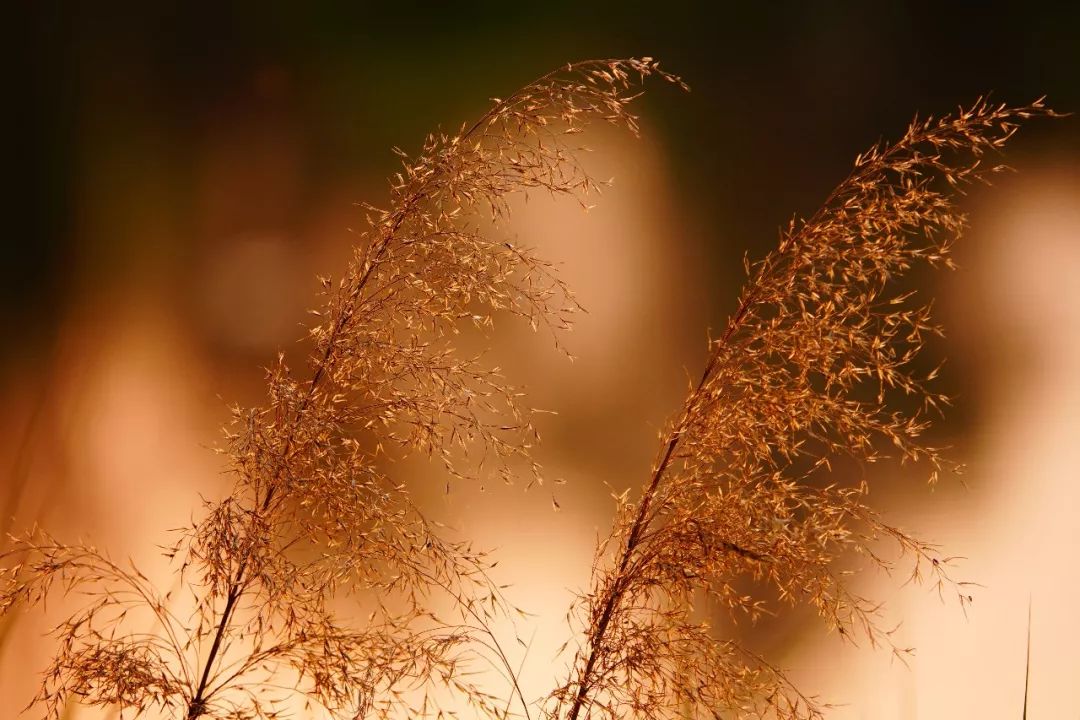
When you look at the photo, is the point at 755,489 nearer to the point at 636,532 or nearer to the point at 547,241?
the point at 636,532

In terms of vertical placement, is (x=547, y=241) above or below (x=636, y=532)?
above

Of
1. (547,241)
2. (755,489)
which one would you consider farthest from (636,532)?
(547,241)

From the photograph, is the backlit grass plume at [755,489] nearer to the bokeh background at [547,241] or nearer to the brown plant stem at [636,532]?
the brown plant stem at [636,532]

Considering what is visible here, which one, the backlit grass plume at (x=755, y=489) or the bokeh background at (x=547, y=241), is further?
the bokeh background at (x=547, y=241)

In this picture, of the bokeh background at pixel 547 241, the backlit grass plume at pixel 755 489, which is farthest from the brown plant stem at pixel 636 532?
the bokeh background at pixel 547 241

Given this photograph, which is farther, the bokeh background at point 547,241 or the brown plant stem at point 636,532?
the bokeh background at point 547,241

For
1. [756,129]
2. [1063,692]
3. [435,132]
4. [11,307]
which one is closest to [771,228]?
[756,129]

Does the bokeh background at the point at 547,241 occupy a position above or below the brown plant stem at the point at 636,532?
above

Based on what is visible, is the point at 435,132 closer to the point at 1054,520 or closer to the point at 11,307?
the point at 11,307
